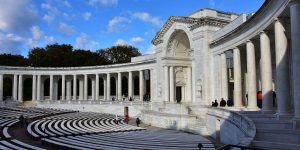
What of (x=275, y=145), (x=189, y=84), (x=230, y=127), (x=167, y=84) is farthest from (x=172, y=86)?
(x=275, y=145)

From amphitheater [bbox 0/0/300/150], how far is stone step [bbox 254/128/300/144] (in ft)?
0.19

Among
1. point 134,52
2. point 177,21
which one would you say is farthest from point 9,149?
point 134,52

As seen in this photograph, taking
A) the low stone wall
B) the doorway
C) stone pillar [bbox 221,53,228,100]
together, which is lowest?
the low stone wall

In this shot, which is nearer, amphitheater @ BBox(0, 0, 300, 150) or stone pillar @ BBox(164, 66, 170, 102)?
amphitheater @ BBox(0, 0, 300, 150)

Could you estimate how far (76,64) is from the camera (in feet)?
337

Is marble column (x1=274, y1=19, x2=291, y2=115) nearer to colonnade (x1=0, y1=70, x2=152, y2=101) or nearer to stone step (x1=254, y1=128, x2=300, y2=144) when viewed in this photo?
stone step (x1=254, y1=128, x2=300, y2=144)

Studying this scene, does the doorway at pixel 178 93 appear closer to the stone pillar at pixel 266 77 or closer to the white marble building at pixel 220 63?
the white marble building at pixel 220 63

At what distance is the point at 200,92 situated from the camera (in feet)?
146

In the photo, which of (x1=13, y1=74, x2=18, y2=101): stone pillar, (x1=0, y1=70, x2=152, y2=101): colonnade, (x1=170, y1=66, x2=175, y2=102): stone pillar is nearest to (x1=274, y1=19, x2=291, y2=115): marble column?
(x1=170, y1=66, x2=175, y2=102): stone pillar

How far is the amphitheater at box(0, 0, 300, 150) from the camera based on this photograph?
22062 millimetres

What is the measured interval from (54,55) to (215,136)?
80.0 meters

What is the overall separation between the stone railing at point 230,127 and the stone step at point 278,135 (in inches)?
20.5

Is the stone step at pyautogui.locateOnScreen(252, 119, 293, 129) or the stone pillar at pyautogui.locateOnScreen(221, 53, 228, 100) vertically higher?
the stone pillar at pyautogui.locateOnScreen(221, 53, 228, 100)

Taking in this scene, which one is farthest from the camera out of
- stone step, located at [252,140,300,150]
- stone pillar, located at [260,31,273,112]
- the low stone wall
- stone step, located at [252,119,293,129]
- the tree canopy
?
the tree canopy
